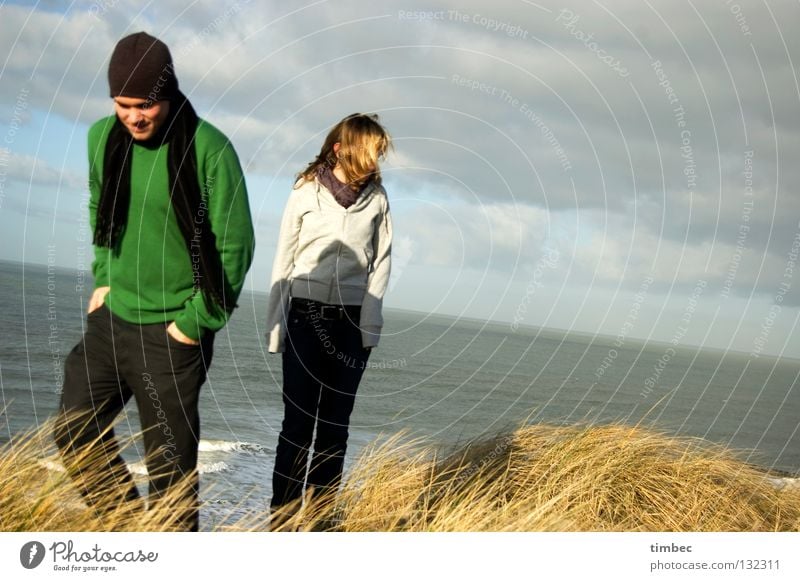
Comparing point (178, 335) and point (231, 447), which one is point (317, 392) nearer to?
point (178, 335)

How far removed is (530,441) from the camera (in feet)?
17.3

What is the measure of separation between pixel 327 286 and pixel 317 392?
0.48 m

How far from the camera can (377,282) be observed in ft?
13.3

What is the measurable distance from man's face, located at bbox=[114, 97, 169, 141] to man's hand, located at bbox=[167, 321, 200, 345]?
711mm

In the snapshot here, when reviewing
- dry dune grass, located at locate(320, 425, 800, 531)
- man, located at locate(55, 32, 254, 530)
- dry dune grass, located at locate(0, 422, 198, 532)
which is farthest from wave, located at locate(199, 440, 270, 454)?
man, located at locate(55, 32, 254, 530)

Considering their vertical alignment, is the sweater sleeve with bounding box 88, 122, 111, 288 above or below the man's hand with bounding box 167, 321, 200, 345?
above

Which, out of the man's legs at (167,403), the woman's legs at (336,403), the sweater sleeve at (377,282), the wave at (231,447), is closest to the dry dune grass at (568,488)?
the woman's legs at (336,403)

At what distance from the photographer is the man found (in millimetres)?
3340

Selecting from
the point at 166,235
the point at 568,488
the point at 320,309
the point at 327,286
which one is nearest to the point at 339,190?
the point at 327,286

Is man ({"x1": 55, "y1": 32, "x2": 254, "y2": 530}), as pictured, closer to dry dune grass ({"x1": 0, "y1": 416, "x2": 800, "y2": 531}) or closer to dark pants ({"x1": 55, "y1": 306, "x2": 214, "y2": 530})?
dark pants ({"x1": 55, "y1": 306, "x2": 214, "y2": 530})
